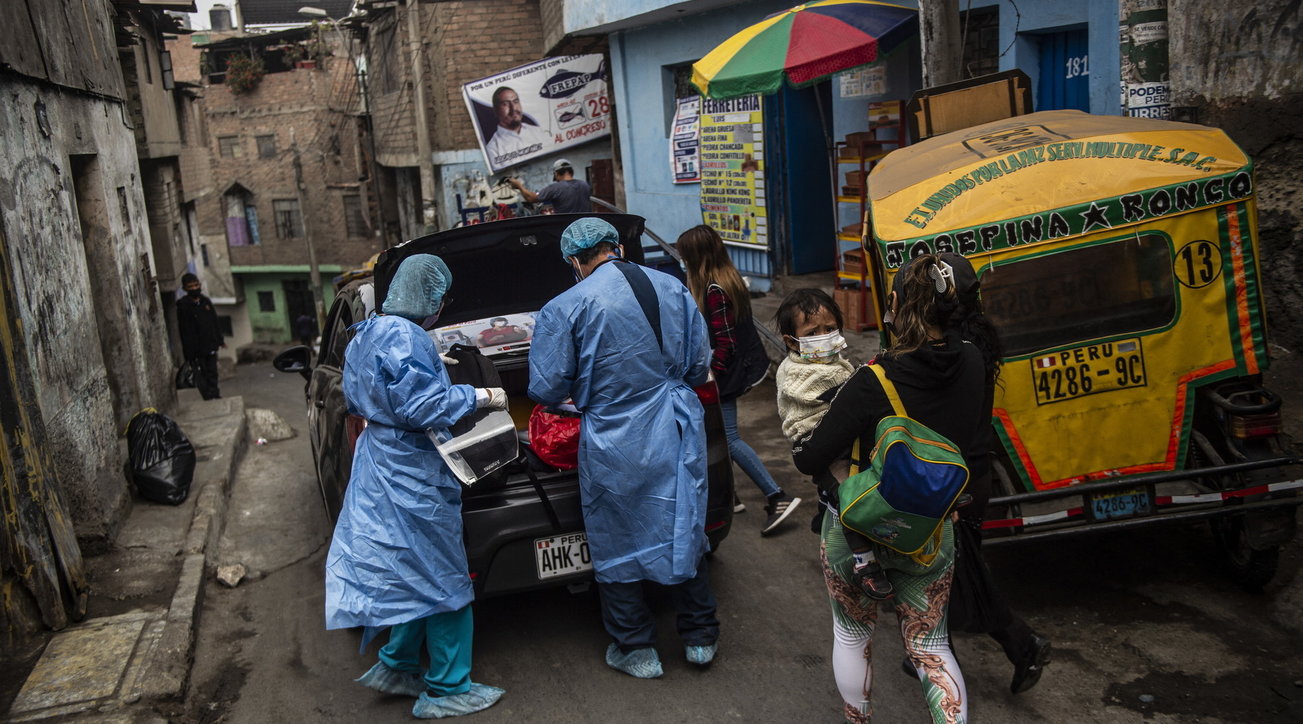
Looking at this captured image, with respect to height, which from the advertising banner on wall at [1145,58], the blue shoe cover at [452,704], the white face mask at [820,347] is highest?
the advertising banner on wall at [1145,58]

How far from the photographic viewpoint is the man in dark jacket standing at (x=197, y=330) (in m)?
13.3

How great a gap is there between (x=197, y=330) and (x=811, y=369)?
11.8 m

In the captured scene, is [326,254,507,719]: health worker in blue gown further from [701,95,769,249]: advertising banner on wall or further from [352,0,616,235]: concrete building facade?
[352,0,616,235]: concrete building facade

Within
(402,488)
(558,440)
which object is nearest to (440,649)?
(402,488)

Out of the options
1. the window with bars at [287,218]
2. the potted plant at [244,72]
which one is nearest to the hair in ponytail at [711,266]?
the potted plant at [244,72]

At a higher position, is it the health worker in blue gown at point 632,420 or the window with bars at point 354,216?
the window with bars at point 354,216

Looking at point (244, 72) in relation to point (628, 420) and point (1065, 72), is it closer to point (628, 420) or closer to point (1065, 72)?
point (1065, 72)

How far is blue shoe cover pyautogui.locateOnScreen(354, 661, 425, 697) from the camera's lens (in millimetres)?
4141

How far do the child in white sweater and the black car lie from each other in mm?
865

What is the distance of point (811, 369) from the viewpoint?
142 inches

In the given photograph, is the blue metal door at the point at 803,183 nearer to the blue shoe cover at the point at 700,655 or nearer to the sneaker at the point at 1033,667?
the blue shoe cover at the point at 700,655

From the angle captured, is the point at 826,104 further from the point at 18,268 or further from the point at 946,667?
the point at 946,667

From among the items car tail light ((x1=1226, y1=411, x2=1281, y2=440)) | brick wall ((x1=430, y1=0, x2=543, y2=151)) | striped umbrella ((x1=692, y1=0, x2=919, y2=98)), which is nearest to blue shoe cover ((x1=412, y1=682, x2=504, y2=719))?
car tail light ((x1=1226, y1=411, x2=1281, y2=440))

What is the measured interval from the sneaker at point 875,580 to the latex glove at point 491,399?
5.22 ft
